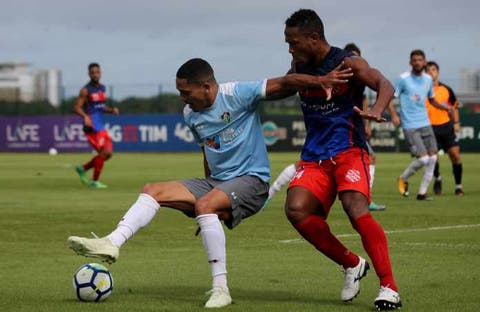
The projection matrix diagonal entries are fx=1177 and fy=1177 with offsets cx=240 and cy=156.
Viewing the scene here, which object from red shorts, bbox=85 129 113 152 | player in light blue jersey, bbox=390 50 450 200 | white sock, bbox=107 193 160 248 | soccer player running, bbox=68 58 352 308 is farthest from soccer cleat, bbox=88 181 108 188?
white sock, bbox=107 193 160 248

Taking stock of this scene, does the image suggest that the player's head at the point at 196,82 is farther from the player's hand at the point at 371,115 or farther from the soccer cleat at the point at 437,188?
the soccer cleat at the point at 437,188

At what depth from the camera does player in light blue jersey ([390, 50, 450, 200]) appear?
19.6m

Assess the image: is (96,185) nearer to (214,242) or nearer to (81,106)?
(81,106)

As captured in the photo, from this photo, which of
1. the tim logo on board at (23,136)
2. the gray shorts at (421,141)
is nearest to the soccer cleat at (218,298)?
the gray shorts at (421,141)

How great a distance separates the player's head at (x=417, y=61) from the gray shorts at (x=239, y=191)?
442 inches

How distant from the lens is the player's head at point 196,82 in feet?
27.6

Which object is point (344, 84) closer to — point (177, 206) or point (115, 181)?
point (177, 206)

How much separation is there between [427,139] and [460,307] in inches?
481

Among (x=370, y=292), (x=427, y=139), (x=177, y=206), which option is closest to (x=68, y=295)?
(x=177, y=206)

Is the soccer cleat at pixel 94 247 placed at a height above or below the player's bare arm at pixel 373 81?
below

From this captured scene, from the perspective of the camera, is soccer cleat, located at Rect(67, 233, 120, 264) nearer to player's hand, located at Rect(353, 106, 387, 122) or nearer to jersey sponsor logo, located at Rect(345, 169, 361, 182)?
jersey sponsor logo, located at Rect(345, 169, 361, 182)

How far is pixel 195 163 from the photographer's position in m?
36.1

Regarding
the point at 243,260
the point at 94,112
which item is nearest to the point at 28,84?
the point at 94,112

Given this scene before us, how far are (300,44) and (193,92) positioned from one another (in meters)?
0.84
